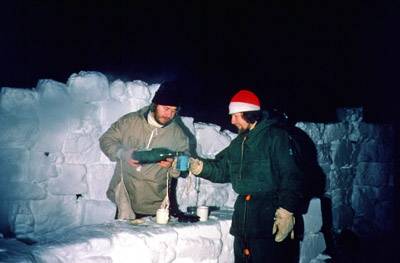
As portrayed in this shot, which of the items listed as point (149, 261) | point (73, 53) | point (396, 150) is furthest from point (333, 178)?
point (73, 53)

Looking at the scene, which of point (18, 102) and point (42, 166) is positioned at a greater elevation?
point (18, 102)

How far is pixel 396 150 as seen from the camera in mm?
6770

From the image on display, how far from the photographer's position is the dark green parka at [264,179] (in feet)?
9.00

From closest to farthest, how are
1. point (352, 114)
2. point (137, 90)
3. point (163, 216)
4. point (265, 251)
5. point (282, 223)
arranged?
point (282, 223) < point (265, 251) < point (163, 216) < point (137, 90) < point (352, 114)

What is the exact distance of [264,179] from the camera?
2.86 m

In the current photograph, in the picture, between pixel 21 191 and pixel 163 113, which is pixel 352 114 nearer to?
pixel 163 113

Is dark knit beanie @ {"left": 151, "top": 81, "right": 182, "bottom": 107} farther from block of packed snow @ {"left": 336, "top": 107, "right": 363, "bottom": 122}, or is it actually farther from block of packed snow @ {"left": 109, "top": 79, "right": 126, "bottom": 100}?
block of packed snow @ {"left": 336, "top": 107, "right": 363, "bottom": 122}

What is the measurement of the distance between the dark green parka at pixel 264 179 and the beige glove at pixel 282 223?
5 centimetres

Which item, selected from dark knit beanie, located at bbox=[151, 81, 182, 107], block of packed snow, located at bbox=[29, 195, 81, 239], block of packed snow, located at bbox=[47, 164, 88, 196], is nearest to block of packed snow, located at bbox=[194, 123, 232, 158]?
dark knit beanie, located at bbox=[151, 81, 182, 107]

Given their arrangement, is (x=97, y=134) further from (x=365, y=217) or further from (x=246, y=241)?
(x=365, y=217)

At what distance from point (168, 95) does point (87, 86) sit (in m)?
0.86

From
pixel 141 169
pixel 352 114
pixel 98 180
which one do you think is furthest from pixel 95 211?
pixel 352 114

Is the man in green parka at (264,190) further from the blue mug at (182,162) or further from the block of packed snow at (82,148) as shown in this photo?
the block of packed snow at (82,148)

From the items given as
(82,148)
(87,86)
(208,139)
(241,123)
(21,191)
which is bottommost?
(21,191)
